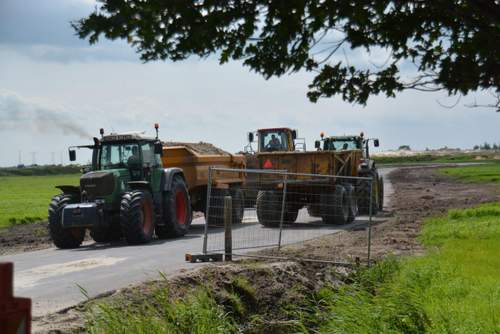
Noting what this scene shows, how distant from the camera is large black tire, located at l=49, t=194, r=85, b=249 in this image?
15.2m

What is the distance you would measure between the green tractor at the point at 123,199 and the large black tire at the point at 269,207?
192 centimetres

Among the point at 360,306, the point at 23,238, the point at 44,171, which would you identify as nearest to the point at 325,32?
the point at 360,306

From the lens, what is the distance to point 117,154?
16547 millimetres

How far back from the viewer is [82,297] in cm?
905

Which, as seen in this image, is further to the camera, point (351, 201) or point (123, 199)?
point (351, 201)

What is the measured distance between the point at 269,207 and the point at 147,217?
2669 mm

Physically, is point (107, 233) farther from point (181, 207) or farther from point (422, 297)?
point (422, 297)

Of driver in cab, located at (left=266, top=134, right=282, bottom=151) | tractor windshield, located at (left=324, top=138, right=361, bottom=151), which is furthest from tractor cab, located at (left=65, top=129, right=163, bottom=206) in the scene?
tractor windshield, located at (left=324, top=138, right=361, bottom=151)

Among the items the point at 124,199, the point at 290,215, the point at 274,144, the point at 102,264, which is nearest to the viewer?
the point at 102,264

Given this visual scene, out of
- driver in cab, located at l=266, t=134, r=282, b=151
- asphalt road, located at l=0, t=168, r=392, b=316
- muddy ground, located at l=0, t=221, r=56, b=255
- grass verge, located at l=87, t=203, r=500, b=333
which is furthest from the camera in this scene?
driver in cab, located at l=266, t=134, r=282, b=151

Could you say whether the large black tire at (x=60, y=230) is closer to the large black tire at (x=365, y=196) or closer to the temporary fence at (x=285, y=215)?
the temporary fence at (x=285, y=215)

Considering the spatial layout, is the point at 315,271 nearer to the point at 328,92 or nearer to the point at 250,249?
the point at 250,249

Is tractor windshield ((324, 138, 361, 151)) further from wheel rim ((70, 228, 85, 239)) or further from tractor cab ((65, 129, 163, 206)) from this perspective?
wheel rim ((70, 228, 85, 239))

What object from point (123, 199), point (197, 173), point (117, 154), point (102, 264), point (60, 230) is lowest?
point (102, 264)
